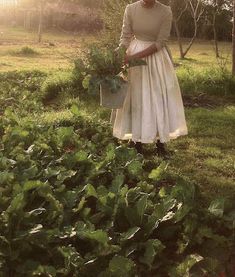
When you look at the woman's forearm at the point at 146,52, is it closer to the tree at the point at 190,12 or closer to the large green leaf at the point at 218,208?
the large green leaf at the point at 218,208

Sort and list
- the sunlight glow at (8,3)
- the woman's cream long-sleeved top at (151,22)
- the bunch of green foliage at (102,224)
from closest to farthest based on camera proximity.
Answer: the bunch of green foliage at (102,224), the woman's cream long-sleeved top at (151,22), the sunlight glow at (8,3)

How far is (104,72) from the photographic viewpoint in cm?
541

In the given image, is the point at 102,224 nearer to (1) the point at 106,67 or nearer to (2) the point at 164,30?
(1) the point at 106,67

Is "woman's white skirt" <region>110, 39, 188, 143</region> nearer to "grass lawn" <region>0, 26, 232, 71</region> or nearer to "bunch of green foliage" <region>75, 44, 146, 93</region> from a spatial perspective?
"bunch of green foliage" <region>75, 44, 146, 93</region>

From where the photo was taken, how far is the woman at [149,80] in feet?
18.0

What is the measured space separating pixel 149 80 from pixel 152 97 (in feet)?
0.62

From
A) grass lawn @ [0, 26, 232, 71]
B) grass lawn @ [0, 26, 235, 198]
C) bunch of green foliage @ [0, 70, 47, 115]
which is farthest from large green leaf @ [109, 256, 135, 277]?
grass lawn @ [0, 26, 232, 71]

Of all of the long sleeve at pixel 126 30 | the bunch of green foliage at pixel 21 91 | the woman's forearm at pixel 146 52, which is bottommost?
the bunch of green foliage at pixel 21 91

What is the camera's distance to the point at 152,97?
569cm

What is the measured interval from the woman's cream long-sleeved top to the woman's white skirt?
4.7 inches

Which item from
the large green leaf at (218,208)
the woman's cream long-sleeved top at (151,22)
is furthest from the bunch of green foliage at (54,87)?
the large green leaf at (218,208)

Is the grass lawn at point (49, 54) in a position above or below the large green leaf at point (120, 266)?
below

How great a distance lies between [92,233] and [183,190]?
1039mm

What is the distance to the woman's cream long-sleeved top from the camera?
17.9 feet
